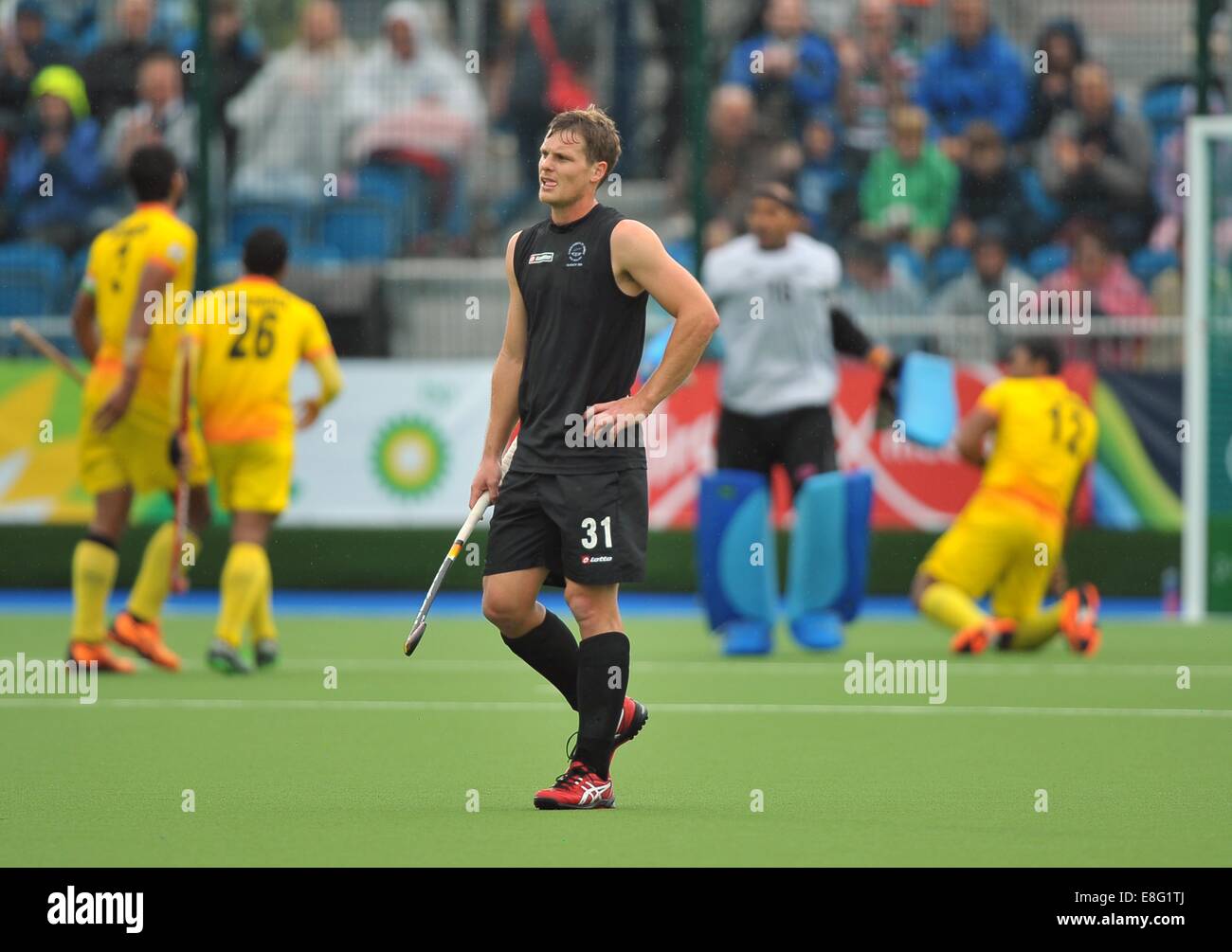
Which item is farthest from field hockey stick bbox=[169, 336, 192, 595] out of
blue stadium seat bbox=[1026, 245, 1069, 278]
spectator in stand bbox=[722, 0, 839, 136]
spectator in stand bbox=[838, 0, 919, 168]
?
blue stadium seat bbox=[1026, 245, 1069, 278]

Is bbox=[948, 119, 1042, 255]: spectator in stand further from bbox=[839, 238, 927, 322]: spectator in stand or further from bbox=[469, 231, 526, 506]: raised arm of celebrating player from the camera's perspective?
bbox=[469, 231, 526, 506]: raised arm of celebrating player

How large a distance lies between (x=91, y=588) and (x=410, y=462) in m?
4.51

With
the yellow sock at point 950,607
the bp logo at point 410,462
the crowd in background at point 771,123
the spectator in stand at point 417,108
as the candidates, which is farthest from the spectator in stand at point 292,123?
the yellow sock at point 950,607

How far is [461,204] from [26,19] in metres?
3.21

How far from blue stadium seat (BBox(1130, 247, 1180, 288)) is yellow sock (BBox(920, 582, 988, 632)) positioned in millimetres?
3902

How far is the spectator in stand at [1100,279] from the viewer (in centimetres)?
1384

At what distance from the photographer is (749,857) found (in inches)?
201

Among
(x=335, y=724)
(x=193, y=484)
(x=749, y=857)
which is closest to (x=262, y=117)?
(x=193, y=484)

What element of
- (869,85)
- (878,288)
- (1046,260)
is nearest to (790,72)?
(869,85)

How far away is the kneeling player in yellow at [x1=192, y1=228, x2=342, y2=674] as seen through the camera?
9.67m

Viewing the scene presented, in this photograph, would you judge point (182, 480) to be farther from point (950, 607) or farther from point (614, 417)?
point (614, 417)

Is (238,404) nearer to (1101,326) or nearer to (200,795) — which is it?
(200,795)

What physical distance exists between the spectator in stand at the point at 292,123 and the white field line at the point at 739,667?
4.76 m

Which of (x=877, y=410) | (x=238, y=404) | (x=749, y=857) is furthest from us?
(x=877, y=410)
